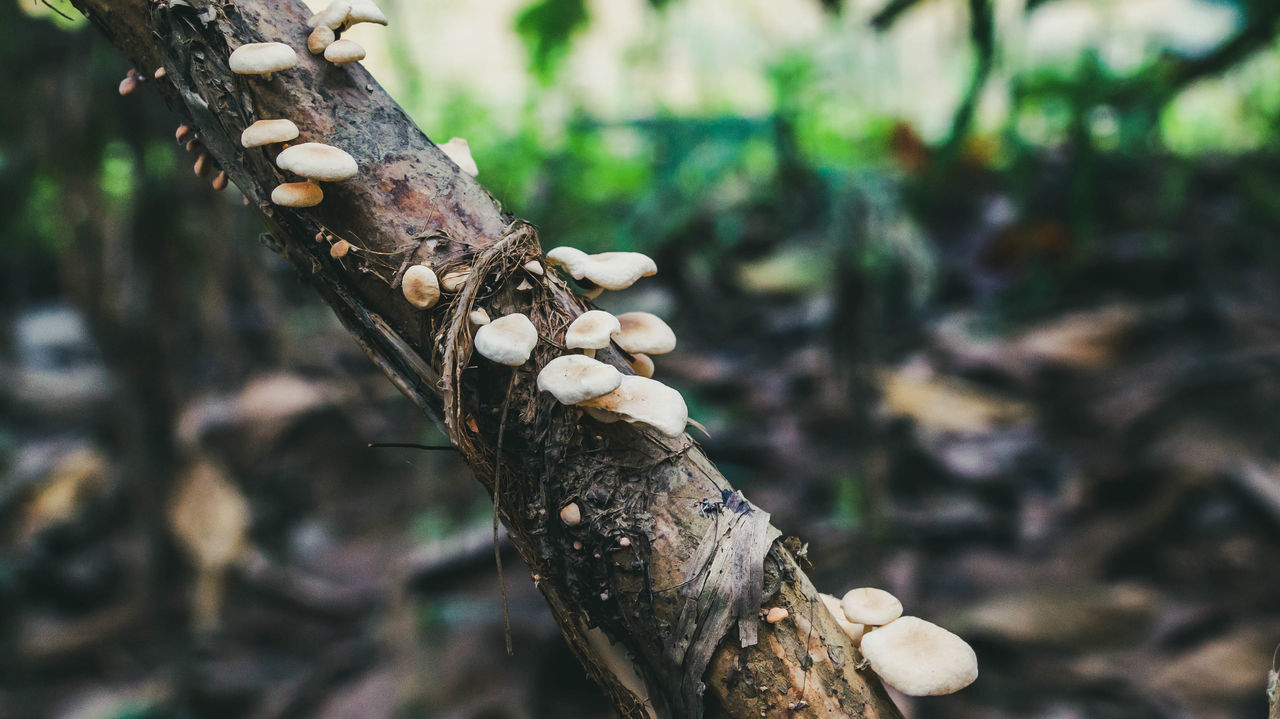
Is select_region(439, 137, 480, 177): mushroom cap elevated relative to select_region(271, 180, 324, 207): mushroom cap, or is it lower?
elevated

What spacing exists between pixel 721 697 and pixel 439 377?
529 mm

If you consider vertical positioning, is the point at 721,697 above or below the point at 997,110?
below

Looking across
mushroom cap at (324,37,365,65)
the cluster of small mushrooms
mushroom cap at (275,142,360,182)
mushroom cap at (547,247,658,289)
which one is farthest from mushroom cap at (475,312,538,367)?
mushroom cap at (324,37,365,65)

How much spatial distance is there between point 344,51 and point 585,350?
0.49 m

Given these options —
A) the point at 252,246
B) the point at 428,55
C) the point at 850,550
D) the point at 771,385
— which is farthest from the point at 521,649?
the point at 428,55

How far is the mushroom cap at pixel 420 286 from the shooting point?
3.08 ft

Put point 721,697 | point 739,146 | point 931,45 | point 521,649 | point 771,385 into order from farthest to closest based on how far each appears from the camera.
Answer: point 931,45 → point 771,385 → point 739,146 → point 521,649 → point 721,697

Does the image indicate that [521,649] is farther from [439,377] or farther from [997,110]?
[997,110]

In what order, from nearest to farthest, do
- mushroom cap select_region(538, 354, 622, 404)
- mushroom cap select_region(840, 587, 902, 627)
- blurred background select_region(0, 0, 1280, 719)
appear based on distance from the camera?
mushroom cap select_region(538, 354, 622, 404) < mushroom cap select_region(840, 587, 902, 627) < blurred background select_region(0, 0, 1280, 719)

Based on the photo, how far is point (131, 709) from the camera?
3.05 metres

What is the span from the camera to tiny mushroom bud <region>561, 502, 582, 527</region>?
36.3 inches

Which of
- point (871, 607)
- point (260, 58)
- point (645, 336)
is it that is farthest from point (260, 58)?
point (871, 607)

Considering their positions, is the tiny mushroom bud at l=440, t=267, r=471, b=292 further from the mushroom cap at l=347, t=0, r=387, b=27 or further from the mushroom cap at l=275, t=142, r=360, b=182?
the mushroom cap at l=347, t=0, r=387, b=27

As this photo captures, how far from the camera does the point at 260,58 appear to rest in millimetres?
907
